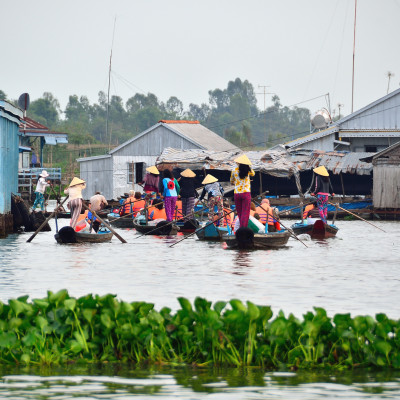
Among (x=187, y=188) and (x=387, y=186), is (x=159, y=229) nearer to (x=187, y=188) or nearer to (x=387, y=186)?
(x=187, y=188)

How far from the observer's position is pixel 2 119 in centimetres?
2428

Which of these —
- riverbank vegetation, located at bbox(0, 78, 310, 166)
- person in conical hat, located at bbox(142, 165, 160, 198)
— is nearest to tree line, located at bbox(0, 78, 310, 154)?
riverbank vegetation, located at bbox(0, 78, 310, 166)

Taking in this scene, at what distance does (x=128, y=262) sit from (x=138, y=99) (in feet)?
425

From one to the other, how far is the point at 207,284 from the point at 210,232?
9357mm

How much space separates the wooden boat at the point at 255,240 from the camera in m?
19.4

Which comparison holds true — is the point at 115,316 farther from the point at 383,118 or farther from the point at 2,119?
the point at 383,118

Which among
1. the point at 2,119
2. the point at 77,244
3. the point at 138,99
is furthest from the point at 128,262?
the point at 138,99

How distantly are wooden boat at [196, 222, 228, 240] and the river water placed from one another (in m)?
0.47

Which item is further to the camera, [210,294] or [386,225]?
[386,225]

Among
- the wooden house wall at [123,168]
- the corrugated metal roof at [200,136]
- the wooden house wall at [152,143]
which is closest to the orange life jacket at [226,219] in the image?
the corrugated metal roof at [200,136]

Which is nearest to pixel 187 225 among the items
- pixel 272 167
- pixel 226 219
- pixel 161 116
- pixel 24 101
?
pixel 226 219

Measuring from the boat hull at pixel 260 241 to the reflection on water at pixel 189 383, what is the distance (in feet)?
38.6

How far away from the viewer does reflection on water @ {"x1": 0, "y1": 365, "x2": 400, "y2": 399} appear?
6.98 metres

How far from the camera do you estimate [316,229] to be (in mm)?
24250
